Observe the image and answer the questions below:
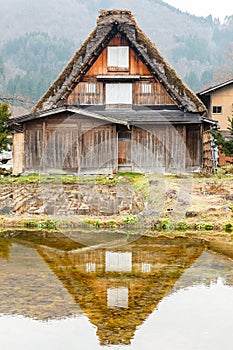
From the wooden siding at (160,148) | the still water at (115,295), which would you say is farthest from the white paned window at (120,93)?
the still water at (115,295)

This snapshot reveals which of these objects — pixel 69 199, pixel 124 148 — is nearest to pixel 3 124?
pixel 124 148

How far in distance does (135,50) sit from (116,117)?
329cm

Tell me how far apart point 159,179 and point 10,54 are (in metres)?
119

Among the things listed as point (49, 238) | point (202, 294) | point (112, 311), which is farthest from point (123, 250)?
point (112, 311)

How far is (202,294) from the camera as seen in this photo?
867 centimetres

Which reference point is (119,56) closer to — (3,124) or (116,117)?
(116,117)

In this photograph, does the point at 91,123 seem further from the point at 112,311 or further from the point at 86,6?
the point at 86,6

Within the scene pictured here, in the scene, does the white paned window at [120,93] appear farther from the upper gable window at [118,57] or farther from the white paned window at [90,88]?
the upper gable window at [118,57]

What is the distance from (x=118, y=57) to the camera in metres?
26.4

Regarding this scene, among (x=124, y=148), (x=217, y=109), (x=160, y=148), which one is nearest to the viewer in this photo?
(x=124, y=148)

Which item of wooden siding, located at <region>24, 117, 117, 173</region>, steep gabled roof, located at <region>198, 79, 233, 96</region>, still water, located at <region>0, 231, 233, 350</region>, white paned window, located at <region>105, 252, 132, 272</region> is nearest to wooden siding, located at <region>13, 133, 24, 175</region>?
wooden siding, located at <region>24, 117, 117, 173</region>

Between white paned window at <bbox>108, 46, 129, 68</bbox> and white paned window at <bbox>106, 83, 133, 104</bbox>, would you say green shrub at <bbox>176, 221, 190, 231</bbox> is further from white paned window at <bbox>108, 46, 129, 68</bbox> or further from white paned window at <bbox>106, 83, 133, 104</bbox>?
white paned window at <bbox>108, 46, 129, 68</bbox>

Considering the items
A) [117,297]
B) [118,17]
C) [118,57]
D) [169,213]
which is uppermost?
[118,17]

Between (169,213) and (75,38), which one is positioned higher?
(75,38)
